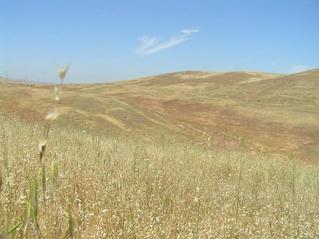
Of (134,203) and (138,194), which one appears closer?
(134,203)

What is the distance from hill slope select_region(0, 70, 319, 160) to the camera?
2689 centimetres

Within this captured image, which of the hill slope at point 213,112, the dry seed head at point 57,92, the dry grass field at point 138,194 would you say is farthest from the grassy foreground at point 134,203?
the hill slope at point 213,112

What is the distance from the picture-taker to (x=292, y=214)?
5469 mm

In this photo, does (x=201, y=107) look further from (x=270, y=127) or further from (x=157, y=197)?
(x=157, y=197)

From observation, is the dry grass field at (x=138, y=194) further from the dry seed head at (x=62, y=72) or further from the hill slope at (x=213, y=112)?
the hill slope at (x=213, y=112)

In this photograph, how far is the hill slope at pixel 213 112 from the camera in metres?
26.9

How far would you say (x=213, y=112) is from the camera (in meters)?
44.5

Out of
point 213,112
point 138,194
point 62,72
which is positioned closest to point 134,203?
point 138,194

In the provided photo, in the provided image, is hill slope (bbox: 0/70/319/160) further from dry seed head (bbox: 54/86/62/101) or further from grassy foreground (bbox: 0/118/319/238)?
dry seed head (bbox: 54/86/62/101)

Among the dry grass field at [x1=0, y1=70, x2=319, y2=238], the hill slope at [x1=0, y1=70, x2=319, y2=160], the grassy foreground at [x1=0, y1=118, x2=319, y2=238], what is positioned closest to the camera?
the dry grass field at [x1=0, y1=70, x2=319, y2=238]

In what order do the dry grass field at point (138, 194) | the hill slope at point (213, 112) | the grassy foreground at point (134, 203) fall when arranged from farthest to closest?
the hill slope at point (213, 112) → the grassy foreground at point (134, 203) → the dry grass field at point (138, 194)

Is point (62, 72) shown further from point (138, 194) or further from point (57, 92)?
point (138, 194)

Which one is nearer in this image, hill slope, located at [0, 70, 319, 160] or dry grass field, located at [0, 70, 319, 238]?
dry grass field, located at [0, 70, 319, 238]

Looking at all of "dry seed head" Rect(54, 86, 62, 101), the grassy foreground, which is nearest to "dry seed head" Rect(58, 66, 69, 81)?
"dry seed head" Rect(54, 86, 62, 101)
